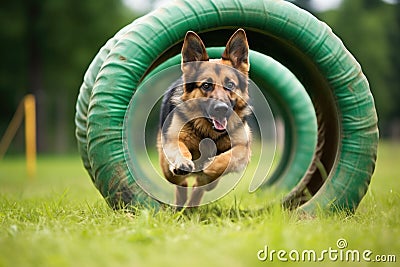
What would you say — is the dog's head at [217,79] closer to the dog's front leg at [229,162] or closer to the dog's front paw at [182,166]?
the dog's front leg at [229,162]

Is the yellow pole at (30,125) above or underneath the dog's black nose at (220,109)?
underneath

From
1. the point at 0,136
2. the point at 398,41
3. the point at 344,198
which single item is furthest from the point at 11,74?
the point at 398,41

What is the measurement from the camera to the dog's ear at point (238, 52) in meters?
4.19

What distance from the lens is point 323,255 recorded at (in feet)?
8.54

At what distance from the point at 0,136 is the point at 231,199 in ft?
72.1

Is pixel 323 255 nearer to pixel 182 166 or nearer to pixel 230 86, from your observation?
pixel 182 166

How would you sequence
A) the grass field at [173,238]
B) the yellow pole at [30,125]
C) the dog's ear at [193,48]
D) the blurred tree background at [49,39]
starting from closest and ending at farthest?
the grass field at [173,238] < the dog's ear at [193,48] < the yellow pole at [30,125] < the blurred tree background at [49,39]

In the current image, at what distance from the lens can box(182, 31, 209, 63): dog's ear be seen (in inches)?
156

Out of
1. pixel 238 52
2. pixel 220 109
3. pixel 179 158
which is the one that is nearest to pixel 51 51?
pixel 238 52

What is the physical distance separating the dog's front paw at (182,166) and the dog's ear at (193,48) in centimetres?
89

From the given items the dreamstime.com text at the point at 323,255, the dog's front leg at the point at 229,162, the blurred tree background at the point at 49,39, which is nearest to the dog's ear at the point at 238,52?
the dog's front leg at the point at 229,162

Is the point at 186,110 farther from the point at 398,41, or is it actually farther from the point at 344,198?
the point at 398,41

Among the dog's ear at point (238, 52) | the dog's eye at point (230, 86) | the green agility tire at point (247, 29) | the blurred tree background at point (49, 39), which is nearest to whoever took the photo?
the green agility tire at point (247, 29)

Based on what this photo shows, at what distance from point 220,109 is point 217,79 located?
0.26 metres
